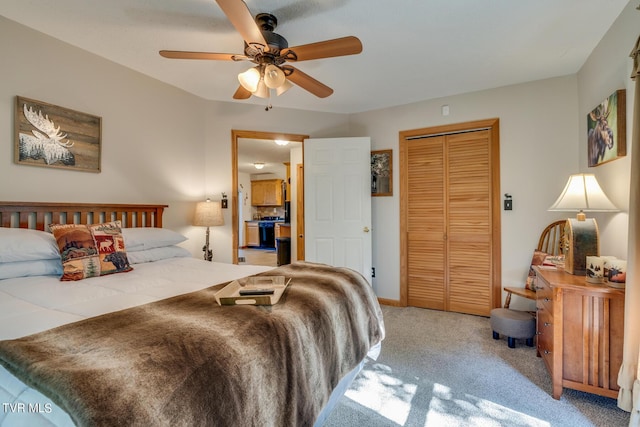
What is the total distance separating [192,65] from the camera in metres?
2.68

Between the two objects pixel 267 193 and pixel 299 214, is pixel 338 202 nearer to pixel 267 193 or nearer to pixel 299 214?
pixel 299 214

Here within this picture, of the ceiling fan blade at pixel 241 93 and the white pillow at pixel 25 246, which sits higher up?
the ceiling fan blade at pixel 241 93

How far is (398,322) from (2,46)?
4.02 m

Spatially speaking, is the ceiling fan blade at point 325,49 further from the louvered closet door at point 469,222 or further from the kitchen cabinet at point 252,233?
the kitchen cabinet at point 252,233

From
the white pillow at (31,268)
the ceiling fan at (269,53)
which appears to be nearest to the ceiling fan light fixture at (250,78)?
the ceiling fan at (269,53)

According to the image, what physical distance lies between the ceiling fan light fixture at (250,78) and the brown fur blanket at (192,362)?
4.77ft

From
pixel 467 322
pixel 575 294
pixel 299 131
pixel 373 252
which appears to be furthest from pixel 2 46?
pixel 467 322

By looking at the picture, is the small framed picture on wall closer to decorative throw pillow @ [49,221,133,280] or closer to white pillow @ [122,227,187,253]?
white pillow @ [122,227,187,253]

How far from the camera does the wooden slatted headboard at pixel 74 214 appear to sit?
204 cm

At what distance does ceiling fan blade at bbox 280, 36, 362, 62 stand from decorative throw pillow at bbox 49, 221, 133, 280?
5.77ft

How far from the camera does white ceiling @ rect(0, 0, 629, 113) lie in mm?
1907

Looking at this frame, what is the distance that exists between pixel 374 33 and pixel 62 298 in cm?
257

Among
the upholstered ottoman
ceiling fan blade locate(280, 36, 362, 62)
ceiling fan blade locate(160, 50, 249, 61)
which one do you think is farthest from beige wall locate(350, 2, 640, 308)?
ceiling fan blade locate(160, 50, 249, 61)

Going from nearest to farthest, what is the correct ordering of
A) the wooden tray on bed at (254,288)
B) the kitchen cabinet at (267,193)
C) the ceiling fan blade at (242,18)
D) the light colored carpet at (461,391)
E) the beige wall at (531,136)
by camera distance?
1. the wooden tray on bed at (254,288)
2. the ceiling fan blade at (242,18)
3. the light colored carpet at (461,391)
4. the beige wall at (531,136)
5. the kitchen cabinet at (267,193)
